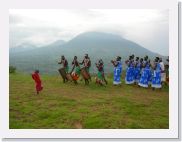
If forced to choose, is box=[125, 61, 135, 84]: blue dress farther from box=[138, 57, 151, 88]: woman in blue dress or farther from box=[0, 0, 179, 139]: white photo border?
box=[0, 0, 179, 139]: white photo border

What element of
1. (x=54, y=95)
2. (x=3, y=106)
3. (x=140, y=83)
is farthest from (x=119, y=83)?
(x=3, y=106)

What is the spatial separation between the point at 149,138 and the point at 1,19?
5.43m

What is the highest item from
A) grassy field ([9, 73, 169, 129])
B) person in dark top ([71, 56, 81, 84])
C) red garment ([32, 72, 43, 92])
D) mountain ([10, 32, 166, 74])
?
mountain ([10, 32, 166, 74])

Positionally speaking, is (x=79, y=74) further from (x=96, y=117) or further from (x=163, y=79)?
(x=96, y=117)

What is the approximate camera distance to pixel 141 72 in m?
18.4

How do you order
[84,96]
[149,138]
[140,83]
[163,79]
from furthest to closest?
[140,83] → [163,79] → [84,96] → [149,138]

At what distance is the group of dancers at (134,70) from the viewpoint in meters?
17.6

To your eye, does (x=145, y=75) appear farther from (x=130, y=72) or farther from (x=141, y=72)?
(x=130, y=72)

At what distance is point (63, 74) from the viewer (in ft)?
61.7

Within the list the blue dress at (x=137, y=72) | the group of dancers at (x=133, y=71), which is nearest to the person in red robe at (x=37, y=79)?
the group of dancers at (x=133, y=71)

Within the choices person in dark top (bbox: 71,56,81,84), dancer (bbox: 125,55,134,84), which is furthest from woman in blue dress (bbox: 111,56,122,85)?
person in dark top (bbox: 71,56,81,84)

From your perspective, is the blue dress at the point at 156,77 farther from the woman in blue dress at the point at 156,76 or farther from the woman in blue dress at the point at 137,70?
the woman in blue dress at the point at 137,70

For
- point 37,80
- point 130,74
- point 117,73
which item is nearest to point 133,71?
point 130,74

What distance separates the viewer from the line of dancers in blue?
17.6 metres
